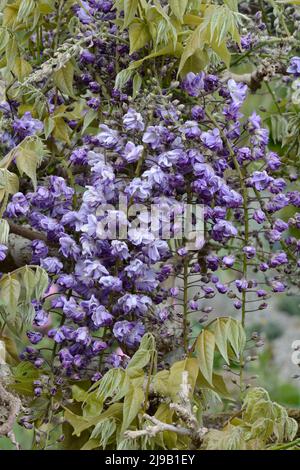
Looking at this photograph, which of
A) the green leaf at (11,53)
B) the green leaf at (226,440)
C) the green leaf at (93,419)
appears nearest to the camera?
the green leaf at (226,440)

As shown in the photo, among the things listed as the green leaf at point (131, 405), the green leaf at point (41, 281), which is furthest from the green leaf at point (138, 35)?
the green leaf at point (131, 405)

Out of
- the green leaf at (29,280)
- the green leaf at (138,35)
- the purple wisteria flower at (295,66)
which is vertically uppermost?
the green leaf at (138,35)

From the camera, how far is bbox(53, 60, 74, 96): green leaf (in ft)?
3.72

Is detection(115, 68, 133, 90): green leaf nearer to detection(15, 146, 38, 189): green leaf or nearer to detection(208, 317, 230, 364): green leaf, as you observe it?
detection(15, 146, 38, 189): green leaf

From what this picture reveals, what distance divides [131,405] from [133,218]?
0.23 m

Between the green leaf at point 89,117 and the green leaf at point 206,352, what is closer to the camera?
the green leaf at point 206,352

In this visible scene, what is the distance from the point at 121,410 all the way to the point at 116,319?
0.38 ft

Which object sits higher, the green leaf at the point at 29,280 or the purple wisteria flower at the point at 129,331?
the green leaf at the point at 29,280

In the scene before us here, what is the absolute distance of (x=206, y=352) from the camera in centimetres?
101

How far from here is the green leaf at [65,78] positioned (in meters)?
1.13

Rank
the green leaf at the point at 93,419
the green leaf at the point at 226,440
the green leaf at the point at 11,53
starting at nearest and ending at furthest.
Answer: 1. the green leaf at the point at 226,440
2. the green leaf at the point at 93,419
3. the green leaf at the point at 11,53

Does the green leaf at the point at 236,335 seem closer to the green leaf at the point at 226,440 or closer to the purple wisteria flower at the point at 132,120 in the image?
the green leaf at the point at 226,440

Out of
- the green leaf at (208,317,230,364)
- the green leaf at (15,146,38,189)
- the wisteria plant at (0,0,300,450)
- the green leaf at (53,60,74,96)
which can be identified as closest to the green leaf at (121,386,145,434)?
the wisteria plant at (0,0,300,450)

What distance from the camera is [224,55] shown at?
3.51ft
